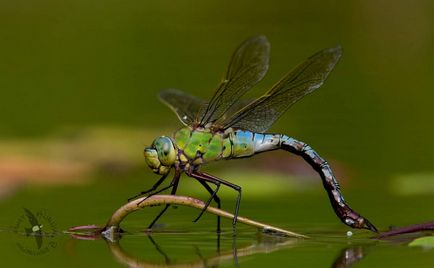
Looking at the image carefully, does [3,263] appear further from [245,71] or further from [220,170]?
[220,170]

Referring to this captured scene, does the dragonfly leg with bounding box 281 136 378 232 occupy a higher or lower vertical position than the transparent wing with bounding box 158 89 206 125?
lower

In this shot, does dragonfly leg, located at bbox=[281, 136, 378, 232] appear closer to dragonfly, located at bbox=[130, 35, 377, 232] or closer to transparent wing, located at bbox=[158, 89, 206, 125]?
dragonfly, located at bbox=[130, 35, 377, 232]

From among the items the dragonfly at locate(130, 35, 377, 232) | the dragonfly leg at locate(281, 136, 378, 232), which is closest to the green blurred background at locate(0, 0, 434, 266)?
the dragonfly leg at locate(281, 136, 378, 232)

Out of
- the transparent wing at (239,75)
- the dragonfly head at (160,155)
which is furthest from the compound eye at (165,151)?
the transparent wing at (239,75)

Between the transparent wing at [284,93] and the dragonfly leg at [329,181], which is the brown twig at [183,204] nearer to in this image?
the dragonfly leg at [329,181]

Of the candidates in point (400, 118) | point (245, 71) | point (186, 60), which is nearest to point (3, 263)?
point (245, 71)

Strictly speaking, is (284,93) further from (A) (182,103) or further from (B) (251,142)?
(A) (182,103)
